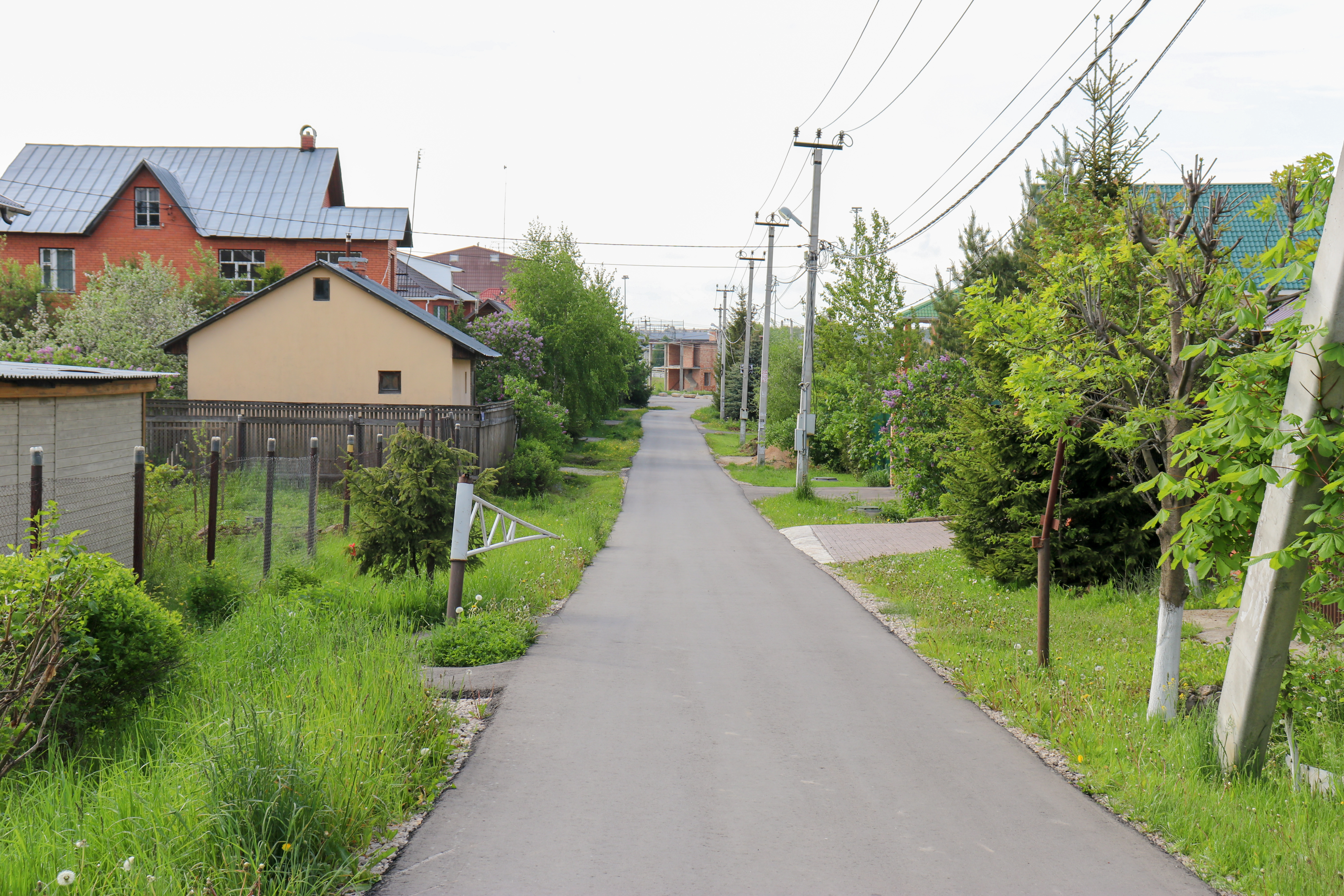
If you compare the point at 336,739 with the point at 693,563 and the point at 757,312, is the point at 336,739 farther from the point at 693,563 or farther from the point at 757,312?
the point at 757,312

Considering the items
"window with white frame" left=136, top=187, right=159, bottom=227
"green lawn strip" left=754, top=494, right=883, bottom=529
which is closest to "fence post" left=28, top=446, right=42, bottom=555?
"green lawn strip" left=754, top=494, right=883, bottom=529

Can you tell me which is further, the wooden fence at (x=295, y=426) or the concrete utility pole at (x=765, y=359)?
the concrete utility pole at (x=765, y=359)

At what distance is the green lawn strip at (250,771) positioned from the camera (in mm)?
3992

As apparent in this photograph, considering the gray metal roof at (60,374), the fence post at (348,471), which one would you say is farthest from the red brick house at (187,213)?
the gray metal roof at (60,374)

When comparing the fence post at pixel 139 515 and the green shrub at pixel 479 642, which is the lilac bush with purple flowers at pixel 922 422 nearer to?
the green shrub at pixel 479 642

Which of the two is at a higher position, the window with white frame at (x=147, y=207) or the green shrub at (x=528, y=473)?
the window with white frame at (x=147, y=207)

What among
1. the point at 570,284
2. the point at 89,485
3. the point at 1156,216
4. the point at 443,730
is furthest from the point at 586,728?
the point at 570,284

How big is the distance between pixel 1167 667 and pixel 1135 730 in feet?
2.01

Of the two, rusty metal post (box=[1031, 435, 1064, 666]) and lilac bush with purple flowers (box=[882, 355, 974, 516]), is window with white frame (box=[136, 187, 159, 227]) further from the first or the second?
rusty metal post (box=[1031, 435, 1064, 666])

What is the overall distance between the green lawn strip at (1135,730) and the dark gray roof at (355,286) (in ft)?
59.4

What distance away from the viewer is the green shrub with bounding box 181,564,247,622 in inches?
342

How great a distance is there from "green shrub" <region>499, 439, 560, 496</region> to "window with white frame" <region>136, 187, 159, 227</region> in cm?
2281

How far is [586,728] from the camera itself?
262 inches

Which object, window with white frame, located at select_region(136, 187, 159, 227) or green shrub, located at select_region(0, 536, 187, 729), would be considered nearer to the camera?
green shrub, located at select_region(0, 536, 187, 729)
